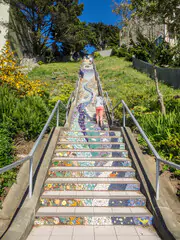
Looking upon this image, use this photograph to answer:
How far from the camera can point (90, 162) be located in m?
5.06

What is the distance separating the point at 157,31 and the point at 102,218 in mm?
7516

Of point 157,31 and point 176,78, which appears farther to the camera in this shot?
point 176,78

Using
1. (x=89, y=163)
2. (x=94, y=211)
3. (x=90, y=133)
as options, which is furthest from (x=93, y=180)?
(x=90, y=133)

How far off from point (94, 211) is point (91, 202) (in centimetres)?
24

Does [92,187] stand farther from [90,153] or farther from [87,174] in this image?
[90,153]

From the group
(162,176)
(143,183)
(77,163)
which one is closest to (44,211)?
(77,163)

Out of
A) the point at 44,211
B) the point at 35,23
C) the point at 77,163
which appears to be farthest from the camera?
the point at 35,23

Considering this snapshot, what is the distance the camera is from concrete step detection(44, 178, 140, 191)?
169 inches

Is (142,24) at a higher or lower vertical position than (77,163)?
higher

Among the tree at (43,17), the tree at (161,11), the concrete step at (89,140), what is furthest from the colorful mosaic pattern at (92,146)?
the tree at (43,17)

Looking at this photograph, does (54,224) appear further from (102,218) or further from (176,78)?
(176,78)

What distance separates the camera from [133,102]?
32.3 ft

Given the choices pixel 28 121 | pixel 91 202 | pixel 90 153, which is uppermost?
pixel 28 121

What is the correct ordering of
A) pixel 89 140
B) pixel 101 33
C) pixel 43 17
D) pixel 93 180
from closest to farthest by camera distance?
pixel 93 180 < pixel 89 140 < pixel 43 17 < pixel 101 33
